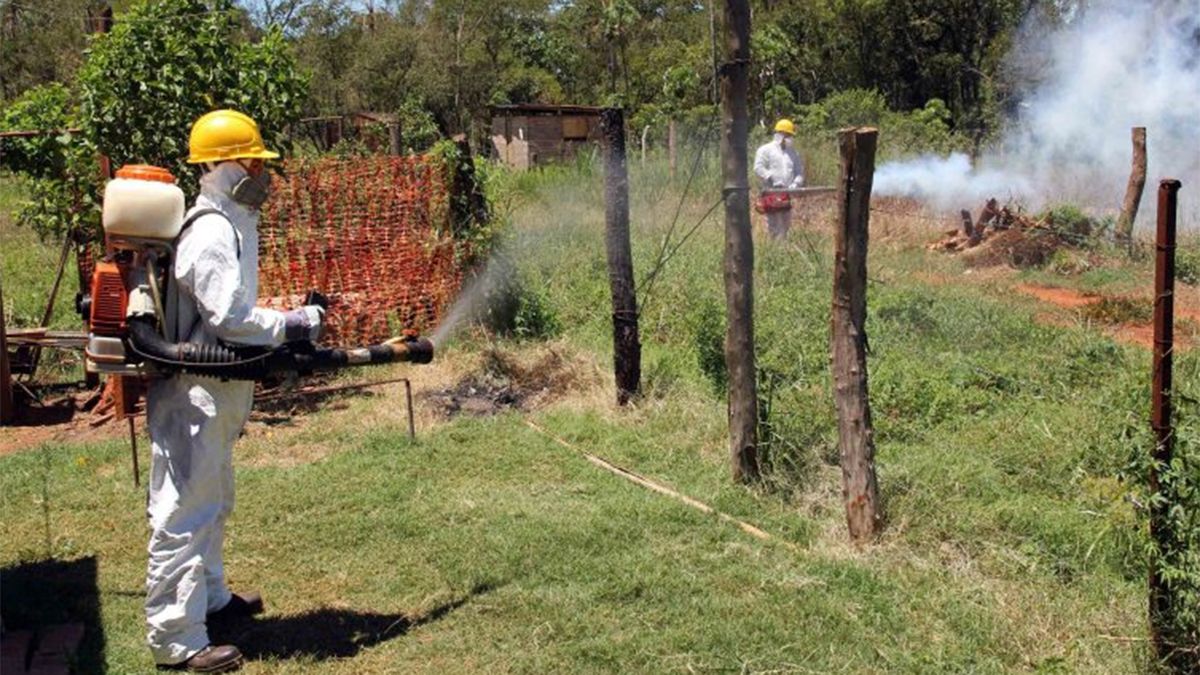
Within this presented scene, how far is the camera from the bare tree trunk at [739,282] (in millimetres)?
6293

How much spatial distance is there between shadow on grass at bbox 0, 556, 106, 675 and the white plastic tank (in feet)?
5.79

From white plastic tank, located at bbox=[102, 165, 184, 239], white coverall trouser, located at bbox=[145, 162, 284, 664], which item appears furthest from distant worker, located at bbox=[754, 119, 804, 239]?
white plastic tank, located at bbox=[102, 165, 184, 239]

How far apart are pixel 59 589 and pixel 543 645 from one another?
2.47m

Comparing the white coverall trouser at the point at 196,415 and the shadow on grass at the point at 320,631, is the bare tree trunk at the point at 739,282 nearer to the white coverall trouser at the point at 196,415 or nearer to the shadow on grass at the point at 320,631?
the shadow on grass at the point at 320,631

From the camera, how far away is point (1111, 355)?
848cm

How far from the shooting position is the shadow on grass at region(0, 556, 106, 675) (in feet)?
15.5

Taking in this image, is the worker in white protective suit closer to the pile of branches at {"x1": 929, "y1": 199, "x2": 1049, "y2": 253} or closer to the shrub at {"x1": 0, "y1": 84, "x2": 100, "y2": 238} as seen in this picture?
the shrub at {"x1": 0, "y1": 84, "x2": 100, "y2": 238}

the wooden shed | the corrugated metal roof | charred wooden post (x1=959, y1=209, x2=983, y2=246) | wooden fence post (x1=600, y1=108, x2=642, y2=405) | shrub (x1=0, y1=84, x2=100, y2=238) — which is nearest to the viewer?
wooden fence post (x1=600, y1=108, x2=642, y2=405)

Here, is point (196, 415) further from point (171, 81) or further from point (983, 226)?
point (983, 226)

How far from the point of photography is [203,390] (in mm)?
4484

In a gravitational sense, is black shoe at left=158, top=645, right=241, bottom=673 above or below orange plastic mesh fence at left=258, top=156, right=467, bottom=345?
below

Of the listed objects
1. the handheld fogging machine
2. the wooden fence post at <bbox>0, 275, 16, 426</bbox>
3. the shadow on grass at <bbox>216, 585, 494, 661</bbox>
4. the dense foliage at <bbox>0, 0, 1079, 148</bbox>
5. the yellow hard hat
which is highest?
the dense foliage at <bbox>0, 0, 1079, 148</bbox>

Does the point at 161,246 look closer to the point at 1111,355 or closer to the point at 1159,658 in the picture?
the point at 1159,658

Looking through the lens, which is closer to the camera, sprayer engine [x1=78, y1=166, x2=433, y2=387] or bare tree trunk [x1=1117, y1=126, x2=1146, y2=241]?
sprayer engine [x1=78, y1=166, x2=433, y2=387]
